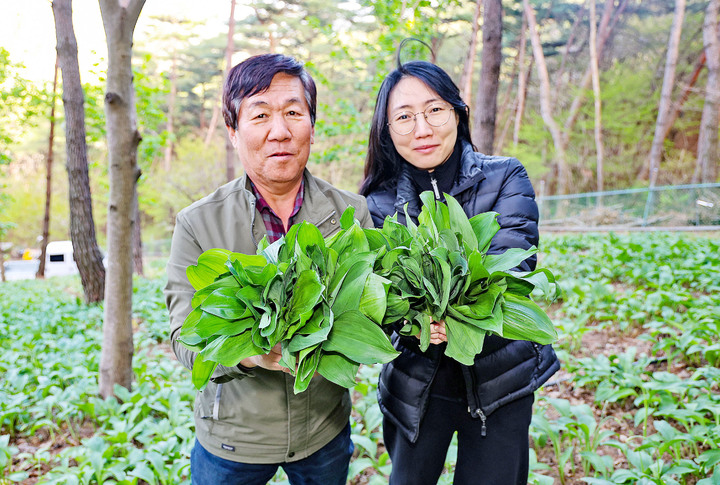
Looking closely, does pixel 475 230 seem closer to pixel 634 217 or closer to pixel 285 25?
pixel 634 217

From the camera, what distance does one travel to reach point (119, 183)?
10.0 feet

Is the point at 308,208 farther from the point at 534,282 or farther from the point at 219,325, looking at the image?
the point at 534,282

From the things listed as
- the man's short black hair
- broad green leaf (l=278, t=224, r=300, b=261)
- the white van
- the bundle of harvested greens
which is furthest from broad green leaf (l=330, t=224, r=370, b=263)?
the white van

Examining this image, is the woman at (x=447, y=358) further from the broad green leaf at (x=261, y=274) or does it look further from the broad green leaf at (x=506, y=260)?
the broad green leaf at (x=261, y=274)

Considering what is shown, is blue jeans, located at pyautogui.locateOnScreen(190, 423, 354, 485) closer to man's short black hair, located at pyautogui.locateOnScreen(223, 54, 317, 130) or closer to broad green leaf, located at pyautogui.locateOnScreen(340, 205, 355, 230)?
broad green leaf, located at pyautogui.locateOnScreen(340, 205, 355, 230)

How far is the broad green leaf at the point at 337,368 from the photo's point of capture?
1057 millimetres

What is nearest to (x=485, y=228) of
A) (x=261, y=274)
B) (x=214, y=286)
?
(x=261, y=274)

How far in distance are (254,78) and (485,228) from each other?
84cm

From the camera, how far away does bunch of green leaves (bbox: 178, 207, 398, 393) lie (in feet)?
→ 3.44

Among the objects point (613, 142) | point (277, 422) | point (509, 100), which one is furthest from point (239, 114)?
point (509, 100)

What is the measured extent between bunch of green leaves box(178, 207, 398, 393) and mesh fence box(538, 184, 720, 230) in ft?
42.8

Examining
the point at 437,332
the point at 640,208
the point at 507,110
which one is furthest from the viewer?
the point at 507,110

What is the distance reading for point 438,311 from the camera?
Result: 1167 millimetres

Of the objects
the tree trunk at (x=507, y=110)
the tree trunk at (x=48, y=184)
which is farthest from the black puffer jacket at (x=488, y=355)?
the tree trunk at (x=507, y=110)
